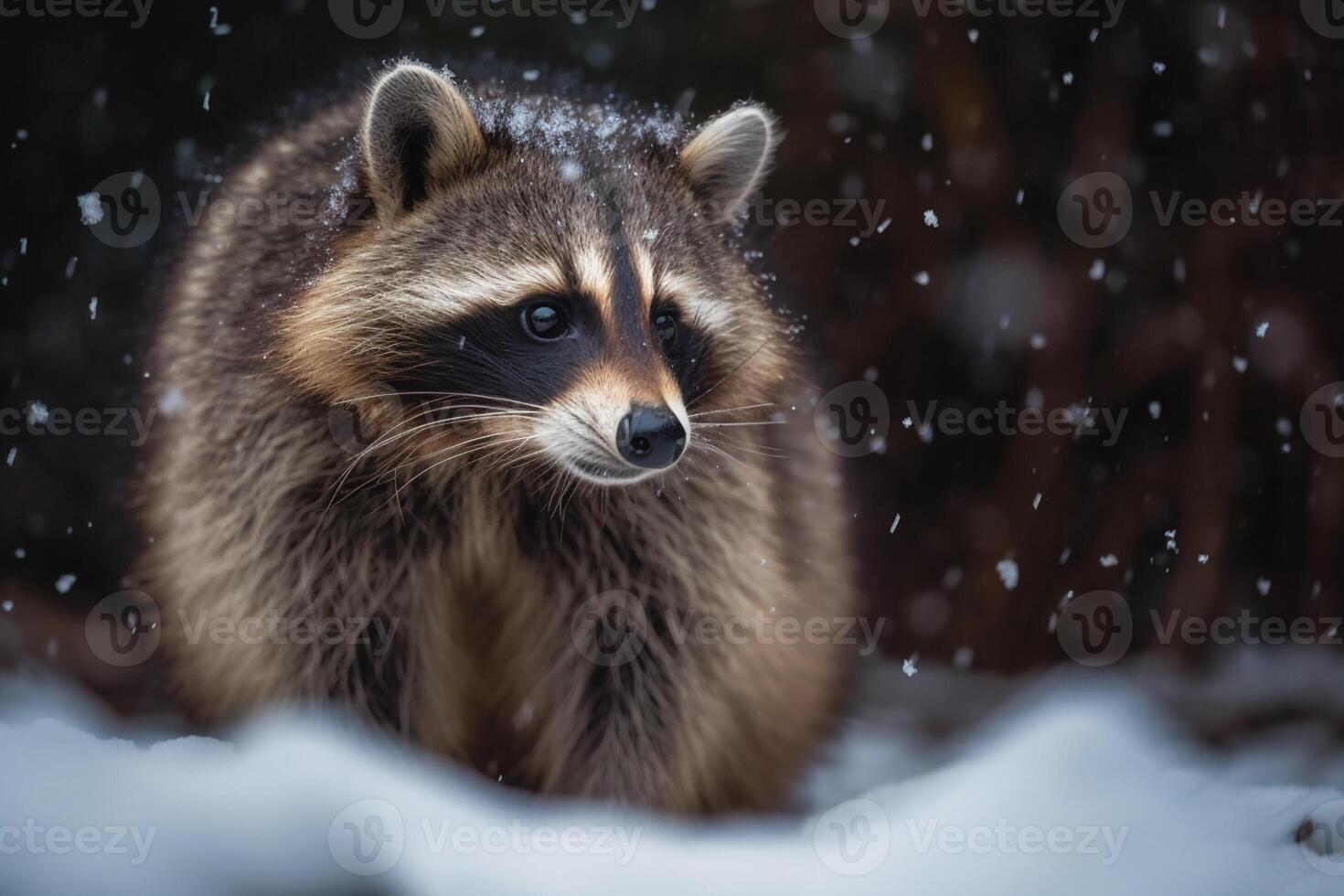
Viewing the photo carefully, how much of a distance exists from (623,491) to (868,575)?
8.09 ft

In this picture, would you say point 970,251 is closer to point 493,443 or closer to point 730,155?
point 730,155

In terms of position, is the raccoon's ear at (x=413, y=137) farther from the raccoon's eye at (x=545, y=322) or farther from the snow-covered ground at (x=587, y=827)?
the snow-covered ground at (x=587, y=827)

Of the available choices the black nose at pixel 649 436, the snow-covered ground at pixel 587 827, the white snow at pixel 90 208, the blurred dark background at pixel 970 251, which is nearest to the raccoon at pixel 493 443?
the black nose at pixel 649 436

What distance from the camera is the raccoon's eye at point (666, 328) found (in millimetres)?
2625

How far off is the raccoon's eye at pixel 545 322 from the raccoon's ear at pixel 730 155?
23.6 inches

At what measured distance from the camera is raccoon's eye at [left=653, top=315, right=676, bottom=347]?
8.61ft

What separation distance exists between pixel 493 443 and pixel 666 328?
0.46m

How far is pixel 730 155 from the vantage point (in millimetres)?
2918

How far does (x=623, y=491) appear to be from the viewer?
2.90 meters

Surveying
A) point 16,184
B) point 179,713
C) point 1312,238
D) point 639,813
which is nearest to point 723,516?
point 639,813

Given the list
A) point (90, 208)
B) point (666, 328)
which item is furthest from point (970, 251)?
point (90, 208)

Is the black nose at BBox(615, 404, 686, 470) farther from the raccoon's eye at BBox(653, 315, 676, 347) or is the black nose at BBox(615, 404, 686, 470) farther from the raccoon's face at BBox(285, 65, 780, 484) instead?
the raccoon's eye at BBox(653, 315, 676, 347)

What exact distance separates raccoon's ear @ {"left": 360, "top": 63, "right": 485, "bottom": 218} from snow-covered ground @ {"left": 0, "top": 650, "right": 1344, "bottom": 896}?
50.2 inches

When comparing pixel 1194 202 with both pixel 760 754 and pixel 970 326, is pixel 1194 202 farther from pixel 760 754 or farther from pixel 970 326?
pixel 760 754
